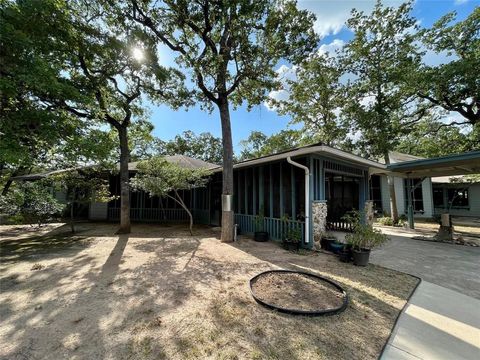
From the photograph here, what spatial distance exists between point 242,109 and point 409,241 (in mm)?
8371

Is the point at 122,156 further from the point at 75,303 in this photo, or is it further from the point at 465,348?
the point at 465,348

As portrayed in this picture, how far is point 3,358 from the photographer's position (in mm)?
2117

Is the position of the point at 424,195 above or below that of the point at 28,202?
above

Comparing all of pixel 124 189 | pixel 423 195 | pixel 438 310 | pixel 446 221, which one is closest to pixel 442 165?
pixel 446 221

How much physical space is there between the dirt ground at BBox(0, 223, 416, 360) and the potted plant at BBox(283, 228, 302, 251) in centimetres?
45

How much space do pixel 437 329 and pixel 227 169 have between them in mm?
5803

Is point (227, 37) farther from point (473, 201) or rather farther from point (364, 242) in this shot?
point (473, 201)

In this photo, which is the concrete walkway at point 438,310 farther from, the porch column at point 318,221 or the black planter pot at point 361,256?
the porch column at point 318,221

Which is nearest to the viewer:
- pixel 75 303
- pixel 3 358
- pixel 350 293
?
pixel 3 358

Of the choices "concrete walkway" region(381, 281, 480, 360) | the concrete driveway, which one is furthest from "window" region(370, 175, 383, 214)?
"concrete walkway" region(381, 281, 480, 360)

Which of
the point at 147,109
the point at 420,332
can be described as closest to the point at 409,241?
the point at 420,332

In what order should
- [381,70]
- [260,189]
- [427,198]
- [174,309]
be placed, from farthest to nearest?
[427,198] < [381,70] < [260,189] < [174,309]

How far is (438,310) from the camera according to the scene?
3098 mm

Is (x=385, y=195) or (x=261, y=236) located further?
(x=385, y=195)
